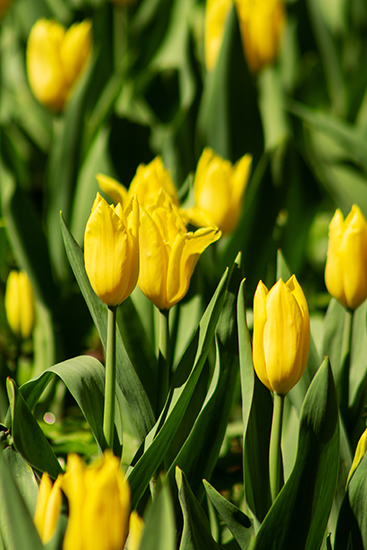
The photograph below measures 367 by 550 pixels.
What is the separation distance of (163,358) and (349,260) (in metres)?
0.28

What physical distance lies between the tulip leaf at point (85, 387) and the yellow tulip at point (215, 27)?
3.64ft

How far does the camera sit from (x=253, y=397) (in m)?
0.69

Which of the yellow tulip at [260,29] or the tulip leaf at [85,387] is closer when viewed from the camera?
the tulip leaf at [85,387]

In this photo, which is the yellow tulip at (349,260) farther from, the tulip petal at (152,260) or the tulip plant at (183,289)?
the tulip petal at (152,260)

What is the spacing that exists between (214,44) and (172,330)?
1003 mm

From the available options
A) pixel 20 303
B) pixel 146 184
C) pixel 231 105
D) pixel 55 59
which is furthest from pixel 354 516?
pixel 55 59

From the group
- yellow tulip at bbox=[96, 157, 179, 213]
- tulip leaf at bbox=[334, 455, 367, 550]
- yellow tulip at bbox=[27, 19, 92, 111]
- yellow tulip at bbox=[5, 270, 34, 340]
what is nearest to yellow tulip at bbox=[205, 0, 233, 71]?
yellow tulip at bbox=[27, 19, 92, 111]

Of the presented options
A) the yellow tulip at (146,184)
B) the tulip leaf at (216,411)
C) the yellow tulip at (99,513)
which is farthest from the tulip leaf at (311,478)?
the yellow tulip at (146,184)

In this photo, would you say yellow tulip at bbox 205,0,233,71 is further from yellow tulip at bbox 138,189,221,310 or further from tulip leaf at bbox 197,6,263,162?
yellow tulip at bbox 138,189,221,310

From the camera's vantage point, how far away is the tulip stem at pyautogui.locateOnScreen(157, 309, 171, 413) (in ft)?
2.41

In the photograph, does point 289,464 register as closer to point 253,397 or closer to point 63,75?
point 253,397

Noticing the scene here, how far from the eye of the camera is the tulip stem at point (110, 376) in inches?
25.5

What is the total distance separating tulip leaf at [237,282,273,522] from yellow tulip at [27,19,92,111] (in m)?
1.09

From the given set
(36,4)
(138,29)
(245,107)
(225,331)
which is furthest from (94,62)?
(225,331)
